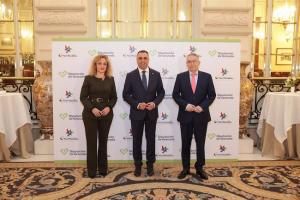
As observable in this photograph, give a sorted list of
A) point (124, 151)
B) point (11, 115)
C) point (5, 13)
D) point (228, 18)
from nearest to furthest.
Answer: point (124, 151) < point (11, 115) < point (228, 18) < point (5, 13)

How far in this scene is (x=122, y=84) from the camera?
462cm

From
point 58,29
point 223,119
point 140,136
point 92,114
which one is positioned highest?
point 58,29

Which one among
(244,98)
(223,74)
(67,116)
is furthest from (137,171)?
(244,98)

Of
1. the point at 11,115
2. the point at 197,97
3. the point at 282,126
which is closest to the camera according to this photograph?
the point at 197,97

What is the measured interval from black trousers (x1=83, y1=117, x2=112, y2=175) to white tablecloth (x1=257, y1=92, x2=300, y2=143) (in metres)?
2.53

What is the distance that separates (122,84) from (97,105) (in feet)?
2.15

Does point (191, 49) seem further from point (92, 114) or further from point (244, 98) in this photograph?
point (92, 114)

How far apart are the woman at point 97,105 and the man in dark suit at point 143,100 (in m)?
0.25

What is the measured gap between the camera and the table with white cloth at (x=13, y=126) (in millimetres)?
4797

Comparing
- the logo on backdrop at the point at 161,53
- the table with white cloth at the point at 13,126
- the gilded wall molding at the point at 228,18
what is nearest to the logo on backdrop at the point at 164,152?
the logo on backdrop at the point at 161,53

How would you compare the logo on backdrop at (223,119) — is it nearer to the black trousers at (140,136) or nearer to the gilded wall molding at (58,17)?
the black trousers at (140,136)

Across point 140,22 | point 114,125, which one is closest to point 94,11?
point 140,22

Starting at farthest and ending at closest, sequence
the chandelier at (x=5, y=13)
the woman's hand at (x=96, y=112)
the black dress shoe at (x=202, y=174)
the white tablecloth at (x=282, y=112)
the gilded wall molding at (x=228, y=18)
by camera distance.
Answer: the chandelier at (x=5, y=13)
the gilded wall molding at (x=228, y=18)
the white tablecloth at (x=282, y=112)
the black dress shoe at (x=202, y=174)
the woman's hand at (x=96, y=112)

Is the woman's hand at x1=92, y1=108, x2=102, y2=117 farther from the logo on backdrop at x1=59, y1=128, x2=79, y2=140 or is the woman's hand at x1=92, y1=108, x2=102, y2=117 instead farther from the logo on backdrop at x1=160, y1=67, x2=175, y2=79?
the logo on backdrop at x1=160, y1=67, x2=175, y2=79
